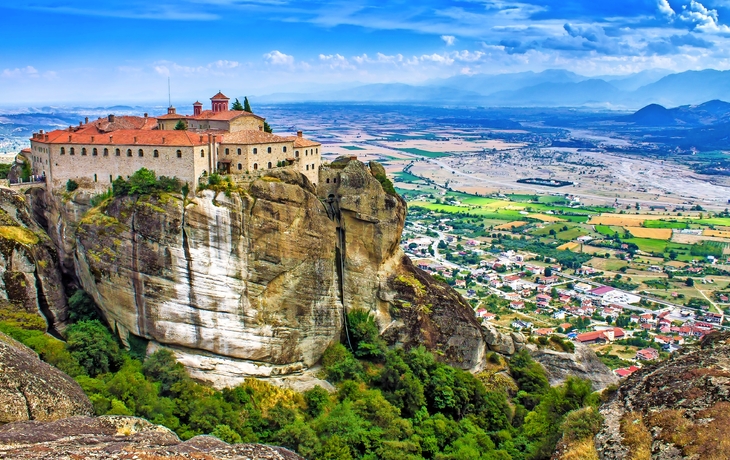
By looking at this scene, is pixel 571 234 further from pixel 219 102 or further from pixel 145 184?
pixel 145 184

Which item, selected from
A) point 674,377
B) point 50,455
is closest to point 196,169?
point 50,455

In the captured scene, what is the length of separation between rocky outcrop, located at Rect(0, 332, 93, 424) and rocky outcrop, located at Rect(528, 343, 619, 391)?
1264 inches

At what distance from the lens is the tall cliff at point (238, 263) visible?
37750mm

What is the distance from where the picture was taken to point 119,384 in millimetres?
34062

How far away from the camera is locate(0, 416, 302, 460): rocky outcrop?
1756 cm

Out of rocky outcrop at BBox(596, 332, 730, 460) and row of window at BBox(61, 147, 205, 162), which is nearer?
rocky outcrop at BBox(596, 332, 730, 460)

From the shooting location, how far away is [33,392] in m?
23.1

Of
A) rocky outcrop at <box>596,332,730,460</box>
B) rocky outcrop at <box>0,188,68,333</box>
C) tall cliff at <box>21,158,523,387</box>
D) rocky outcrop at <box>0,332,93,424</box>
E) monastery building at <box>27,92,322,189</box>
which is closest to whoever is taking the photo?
rocky outcrop at <box>596,332,730,460</box>

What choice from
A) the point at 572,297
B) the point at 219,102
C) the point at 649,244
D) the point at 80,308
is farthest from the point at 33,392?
the point at 649,244

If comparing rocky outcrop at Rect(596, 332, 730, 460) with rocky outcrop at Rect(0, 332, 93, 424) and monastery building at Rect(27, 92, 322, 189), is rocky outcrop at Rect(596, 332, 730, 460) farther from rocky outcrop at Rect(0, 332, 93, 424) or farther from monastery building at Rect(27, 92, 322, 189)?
monastery building at Rect(27, 92, 322, 189)

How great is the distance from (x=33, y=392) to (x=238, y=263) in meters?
16.1

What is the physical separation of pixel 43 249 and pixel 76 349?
7.15 metres

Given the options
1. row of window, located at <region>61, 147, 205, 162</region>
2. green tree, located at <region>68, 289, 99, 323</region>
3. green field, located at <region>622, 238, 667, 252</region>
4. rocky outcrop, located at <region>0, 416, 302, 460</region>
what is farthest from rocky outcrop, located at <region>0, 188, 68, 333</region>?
green field, located at <region>622, 238, 667, 252</region>

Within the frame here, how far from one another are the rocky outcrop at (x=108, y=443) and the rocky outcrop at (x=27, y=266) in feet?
65.1
